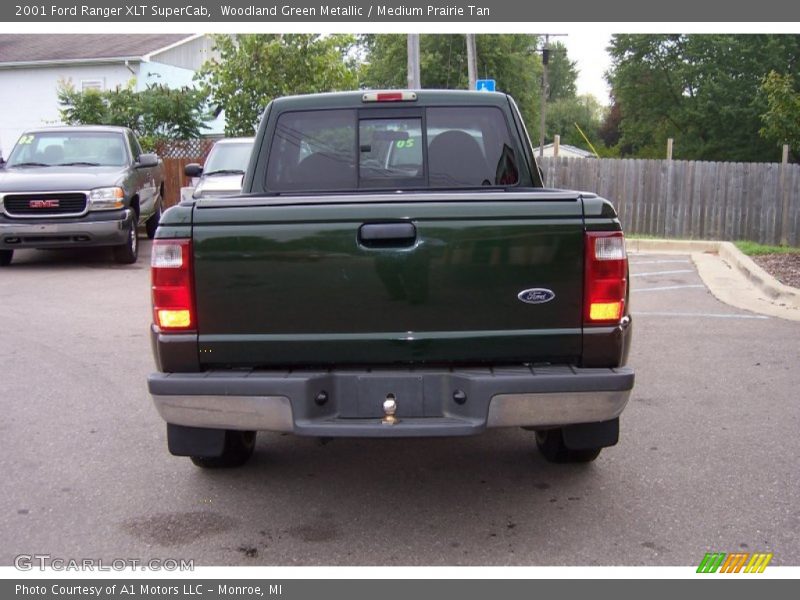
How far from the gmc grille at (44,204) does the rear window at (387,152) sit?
7513 millimetres

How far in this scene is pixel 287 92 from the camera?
20.1 m

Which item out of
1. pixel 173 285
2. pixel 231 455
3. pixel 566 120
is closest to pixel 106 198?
pixel 231 455

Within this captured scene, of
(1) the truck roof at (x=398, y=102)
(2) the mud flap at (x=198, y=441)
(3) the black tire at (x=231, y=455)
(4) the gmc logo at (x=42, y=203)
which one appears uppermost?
(1) the truck roof at (x=398, y=102)

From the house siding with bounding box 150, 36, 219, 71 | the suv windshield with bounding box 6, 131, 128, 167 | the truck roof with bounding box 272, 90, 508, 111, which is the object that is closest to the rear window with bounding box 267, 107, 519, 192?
the truck roof with bounding box 272, 90, 508, 111

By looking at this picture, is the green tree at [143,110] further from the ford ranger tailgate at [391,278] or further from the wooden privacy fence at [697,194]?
the ford ranger tailgate at [391,278]

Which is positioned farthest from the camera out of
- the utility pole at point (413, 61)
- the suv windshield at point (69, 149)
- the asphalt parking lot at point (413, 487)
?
the utility pole at point (413, 61)

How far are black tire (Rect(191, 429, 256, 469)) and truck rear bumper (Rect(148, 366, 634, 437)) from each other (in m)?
0.86

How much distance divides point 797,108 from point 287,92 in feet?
37.0

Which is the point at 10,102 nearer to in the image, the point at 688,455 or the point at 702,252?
the point at 702,252

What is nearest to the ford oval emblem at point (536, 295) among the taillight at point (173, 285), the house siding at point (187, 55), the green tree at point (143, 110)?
the taillight at point (173, 285)

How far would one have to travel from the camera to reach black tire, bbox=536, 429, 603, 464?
4691 mm

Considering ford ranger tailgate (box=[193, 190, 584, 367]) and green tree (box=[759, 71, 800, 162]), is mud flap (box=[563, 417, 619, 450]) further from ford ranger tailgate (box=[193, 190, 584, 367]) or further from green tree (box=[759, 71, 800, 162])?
green tree (box=[759, 71, 800, 162])

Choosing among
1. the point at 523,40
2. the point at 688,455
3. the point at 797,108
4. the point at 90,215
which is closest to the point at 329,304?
the point at 688,455

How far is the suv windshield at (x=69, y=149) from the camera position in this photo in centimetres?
1319
